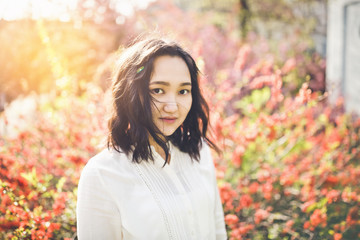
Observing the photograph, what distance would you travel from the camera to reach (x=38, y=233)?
1.59 meters

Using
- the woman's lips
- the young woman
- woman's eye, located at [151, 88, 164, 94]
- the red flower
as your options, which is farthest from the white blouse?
the red flower

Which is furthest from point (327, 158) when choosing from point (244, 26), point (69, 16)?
point (244, 26)

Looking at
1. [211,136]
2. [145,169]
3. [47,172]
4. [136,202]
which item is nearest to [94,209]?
[136,202]

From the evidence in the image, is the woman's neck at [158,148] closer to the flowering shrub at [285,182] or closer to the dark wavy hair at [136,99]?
the dark wavy hair at [136,99]

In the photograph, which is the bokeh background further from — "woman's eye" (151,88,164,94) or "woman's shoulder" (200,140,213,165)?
"woman's eye" (151,88,164,94)

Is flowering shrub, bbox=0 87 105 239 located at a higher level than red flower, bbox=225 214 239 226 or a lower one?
higher

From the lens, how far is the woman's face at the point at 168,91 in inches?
54.1

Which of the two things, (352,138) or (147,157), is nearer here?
(147,157)

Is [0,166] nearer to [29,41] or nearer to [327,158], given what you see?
[327,158]

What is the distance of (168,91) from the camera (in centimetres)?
140

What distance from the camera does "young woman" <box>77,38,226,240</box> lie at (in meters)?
1.26

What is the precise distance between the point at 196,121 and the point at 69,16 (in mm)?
3511

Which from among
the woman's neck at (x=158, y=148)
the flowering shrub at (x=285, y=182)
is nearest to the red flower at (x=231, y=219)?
Answer: the flowering shrub at (x=285, y=182)

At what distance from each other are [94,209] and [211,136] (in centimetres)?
97
